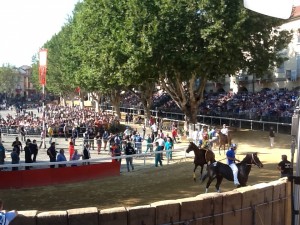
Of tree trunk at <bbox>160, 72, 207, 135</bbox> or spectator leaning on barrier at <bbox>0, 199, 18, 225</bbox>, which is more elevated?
tree trunk at <bbox>160, 72, 207, 135</bbox>

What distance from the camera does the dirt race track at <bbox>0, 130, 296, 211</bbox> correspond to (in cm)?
1638

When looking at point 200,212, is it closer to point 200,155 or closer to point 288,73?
point 200,155

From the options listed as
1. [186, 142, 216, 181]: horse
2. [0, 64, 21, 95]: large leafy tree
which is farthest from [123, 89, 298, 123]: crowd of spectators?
[0, 64, 21, 95]: large leafy tree

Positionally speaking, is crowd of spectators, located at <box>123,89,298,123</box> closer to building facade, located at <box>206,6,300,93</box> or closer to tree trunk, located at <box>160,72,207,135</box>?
building facade, located at <box>206,6,300,93</box>

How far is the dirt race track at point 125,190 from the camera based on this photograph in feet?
53.7

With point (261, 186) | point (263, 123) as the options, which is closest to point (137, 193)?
point (261, 186)

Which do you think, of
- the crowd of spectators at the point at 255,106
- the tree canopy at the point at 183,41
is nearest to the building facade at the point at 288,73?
the crowd of spectators at the point at 255,106

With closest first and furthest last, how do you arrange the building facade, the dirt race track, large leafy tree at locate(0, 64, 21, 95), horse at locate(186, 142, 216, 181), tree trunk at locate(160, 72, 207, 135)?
the dirt race track < horse at locate(186, 142, 216, 181) < tree trunk at locate(160, 72, 207, 135) < the building facade < large leafy tree at locate(0, 64, 21, 95)

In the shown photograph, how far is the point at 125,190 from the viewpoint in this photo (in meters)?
18.6

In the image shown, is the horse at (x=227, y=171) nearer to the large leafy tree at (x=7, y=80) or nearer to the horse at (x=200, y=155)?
the horse at (x=200, y=155)

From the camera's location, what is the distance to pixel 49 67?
78.8 m

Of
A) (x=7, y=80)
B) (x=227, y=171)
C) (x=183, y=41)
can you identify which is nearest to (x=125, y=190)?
(x=227, y=171)

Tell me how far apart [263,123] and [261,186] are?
26049 mm

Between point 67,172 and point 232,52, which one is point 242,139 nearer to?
point 232,52
